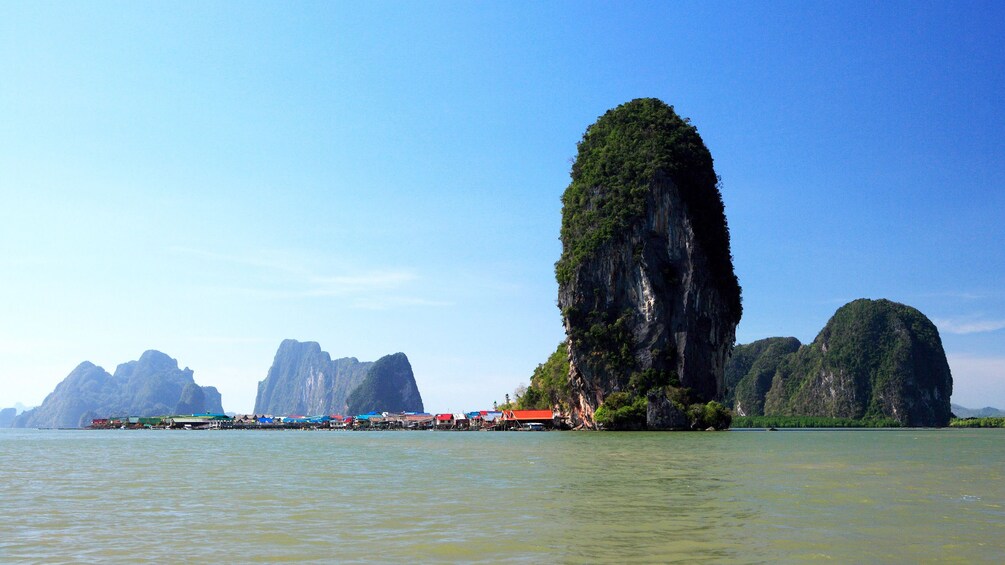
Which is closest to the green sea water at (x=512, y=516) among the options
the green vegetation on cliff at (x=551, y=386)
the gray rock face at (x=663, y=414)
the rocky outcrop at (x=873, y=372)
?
the gray rock face at (x=663, y=414)

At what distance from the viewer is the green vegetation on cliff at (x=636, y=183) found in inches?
3297

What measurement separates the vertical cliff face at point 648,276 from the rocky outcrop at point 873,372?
263ft

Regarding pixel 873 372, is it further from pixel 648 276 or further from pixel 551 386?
pixel 648 276

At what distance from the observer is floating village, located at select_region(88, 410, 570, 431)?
316 feet

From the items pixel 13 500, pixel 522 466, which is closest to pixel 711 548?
pixel 13 500

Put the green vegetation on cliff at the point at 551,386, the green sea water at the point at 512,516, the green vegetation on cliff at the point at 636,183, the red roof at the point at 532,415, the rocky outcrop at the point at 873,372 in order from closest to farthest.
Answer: the green sea water at the point at 512,516
the green vegetation on cliff at the point at 636,183
the green vegetation on cliff at the point at 551,386
the red roof at the point at 532,415
the rocky outcrop at the point at 873,372

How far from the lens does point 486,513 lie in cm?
1398

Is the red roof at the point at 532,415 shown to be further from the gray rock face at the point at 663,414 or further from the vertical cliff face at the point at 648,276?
the gray rock face at the point at 663,414

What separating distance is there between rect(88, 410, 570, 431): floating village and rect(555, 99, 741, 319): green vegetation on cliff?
20731 millimetres

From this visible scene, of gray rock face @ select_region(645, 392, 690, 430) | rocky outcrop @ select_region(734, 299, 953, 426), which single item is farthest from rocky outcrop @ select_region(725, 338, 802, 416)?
gray rock face @ select_region(645, 392, 690, 430)

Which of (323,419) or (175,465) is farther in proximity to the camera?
(323,419)

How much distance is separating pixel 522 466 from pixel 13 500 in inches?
619

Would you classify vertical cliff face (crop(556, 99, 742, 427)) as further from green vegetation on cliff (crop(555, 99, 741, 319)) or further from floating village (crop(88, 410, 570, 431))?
floating village (crop(88, 410, 570, 431))

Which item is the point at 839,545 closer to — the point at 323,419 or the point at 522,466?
the point at 522,466
